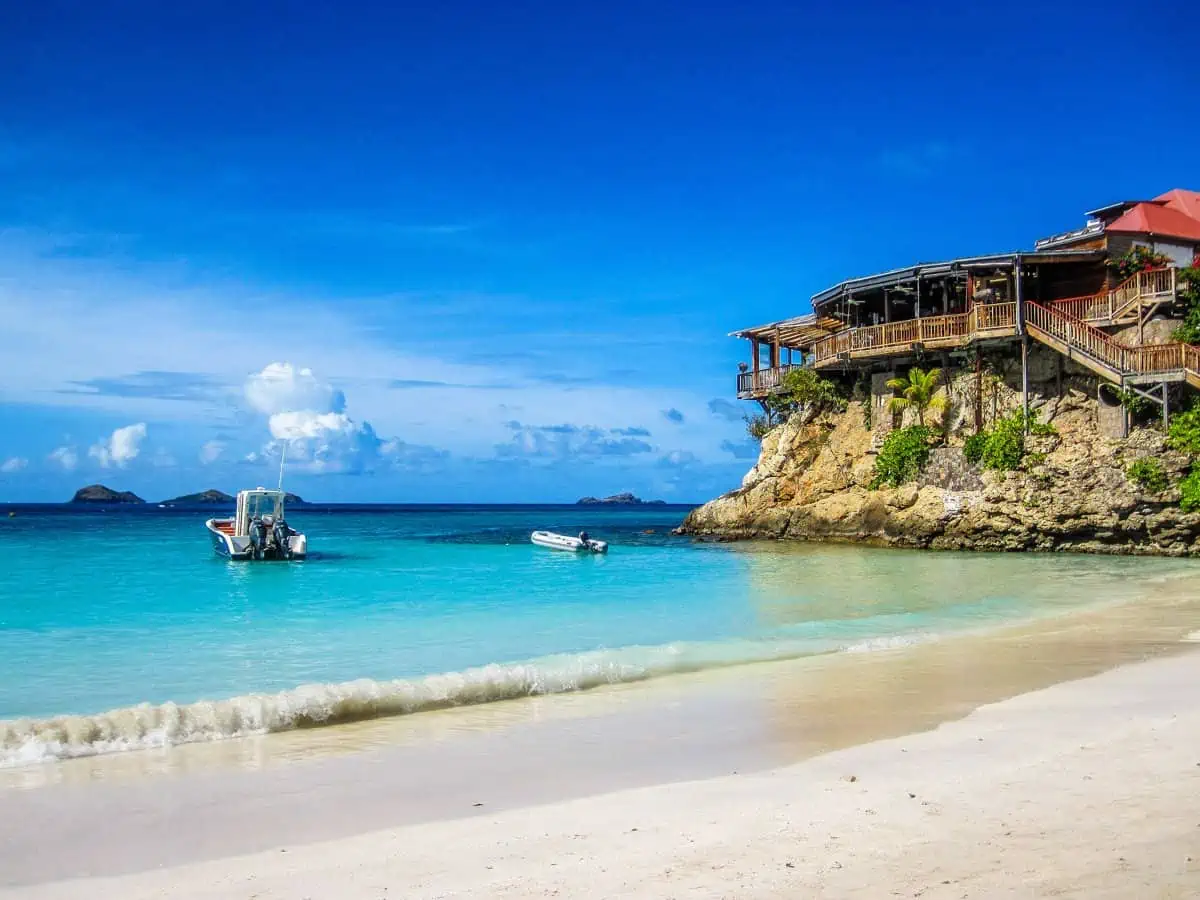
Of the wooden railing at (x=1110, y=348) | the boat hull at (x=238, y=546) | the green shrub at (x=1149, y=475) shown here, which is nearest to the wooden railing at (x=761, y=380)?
the wooden railing at (x=1110, y=348)

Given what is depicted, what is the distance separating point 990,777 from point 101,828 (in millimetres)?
5872

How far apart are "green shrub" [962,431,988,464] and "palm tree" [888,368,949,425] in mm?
1684

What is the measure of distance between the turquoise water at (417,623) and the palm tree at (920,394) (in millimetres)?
5761

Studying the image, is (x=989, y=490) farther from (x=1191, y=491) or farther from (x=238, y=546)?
(x=238, y=546)

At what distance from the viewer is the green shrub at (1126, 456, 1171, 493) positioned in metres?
27.4

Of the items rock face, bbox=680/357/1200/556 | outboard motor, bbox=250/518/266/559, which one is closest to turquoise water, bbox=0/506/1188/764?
outboard motor, bbox=250/518/266/559

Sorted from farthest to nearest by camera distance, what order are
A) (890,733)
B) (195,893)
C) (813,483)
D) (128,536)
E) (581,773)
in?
(128,536), (813,483), (890,733), (581,773), (195,893)

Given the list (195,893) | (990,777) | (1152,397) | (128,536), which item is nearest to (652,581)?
(1152,397)

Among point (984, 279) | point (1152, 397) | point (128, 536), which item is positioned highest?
point (984, 279)

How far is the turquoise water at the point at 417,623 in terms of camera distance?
9.70 metres

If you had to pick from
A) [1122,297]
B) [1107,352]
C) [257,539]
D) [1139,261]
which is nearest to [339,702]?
[257,539]

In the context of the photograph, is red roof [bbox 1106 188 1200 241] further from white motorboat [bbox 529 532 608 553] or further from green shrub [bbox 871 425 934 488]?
white motorboat [bbox 529 532 608 553]

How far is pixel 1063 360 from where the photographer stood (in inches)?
1193

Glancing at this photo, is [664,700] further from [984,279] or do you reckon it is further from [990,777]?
[984,279]
